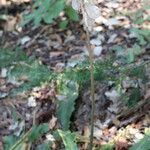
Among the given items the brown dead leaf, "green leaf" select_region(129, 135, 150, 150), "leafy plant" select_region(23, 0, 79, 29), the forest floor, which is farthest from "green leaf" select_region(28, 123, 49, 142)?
"leafy plant" select_region(23, 0, 79, 29)

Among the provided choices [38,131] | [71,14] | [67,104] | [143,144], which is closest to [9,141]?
[38,131]

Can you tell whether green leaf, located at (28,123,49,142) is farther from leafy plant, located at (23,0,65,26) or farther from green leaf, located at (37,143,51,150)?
leafy plant, located at (23,0,65,26)

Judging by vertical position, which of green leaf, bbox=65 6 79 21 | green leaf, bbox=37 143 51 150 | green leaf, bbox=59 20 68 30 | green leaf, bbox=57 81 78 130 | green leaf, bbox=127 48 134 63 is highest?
green leaf, bbox=65 6 79 21

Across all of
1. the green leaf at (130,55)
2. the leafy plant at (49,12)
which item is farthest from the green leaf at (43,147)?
the leafy plant at (49,12)

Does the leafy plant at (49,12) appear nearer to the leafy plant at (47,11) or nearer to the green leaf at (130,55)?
the leafy plant at (47,11)

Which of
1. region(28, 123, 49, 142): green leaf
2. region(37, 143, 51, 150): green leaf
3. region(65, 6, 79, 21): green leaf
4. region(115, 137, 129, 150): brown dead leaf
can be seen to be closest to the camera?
region(115, 137, 129, 150): brown dead leaf

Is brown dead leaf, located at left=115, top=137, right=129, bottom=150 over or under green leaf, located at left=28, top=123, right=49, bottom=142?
under
